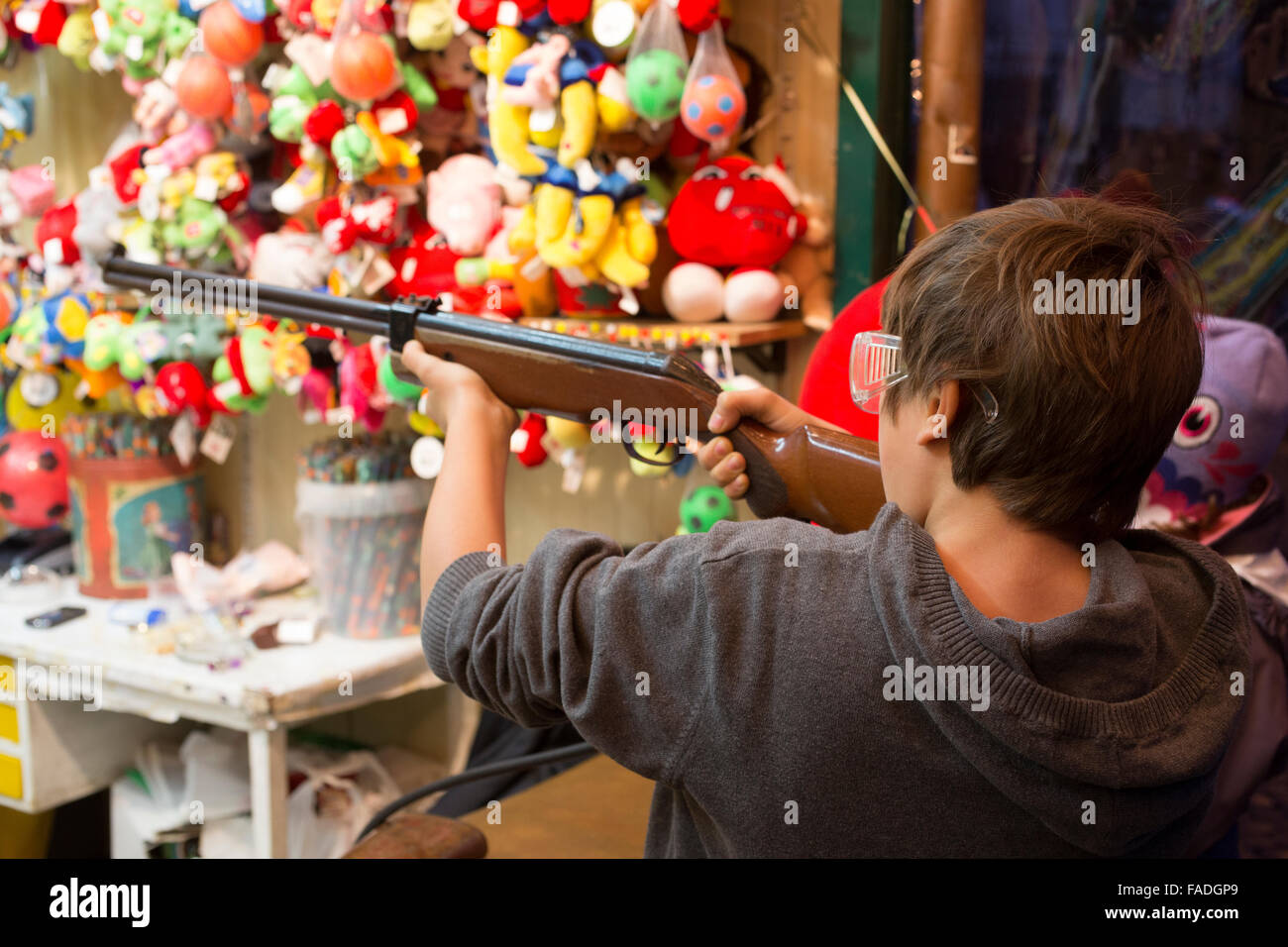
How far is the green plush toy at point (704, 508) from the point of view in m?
1.49

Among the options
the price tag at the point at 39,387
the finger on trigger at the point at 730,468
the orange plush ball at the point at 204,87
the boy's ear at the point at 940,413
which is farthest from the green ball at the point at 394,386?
the boy's ear at the point at 940,413

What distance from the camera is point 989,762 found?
0.57 metres

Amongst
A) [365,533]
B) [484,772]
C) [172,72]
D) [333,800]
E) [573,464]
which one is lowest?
[333,800]

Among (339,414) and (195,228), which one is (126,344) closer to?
(195,228)

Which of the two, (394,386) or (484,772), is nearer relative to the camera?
(484,772)

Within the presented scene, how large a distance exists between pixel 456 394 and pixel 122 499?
3.91 ft

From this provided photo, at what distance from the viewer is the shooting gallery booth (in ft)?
2.19

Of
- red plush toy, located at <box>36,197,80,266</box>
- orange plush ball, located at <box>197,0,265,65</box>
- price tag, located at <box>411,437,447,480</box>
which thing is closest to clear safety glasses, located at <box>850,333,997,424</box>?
price tag, located at <box>411,437,447,480</box>

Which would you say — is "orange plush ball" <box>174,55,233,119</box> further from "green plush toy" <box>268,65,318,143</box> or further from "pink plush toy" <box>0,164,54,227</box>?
"pink plush toy" <box>0,164,54,227</box>

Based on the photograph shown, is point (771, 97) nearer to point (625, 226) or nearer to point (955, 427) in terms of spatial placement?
point (625, 226)

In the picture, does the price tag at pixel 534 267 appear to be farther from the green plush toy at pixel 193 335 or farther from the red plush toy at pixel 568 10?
the green plush toy at pixel 193 335

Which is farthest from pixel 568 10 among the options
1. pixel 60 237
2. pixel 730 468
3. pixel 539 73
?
pixel 60 237

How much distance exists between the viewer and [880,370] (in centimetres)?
66

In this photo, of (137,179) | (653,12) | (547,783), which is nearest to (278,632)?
(547,783)
